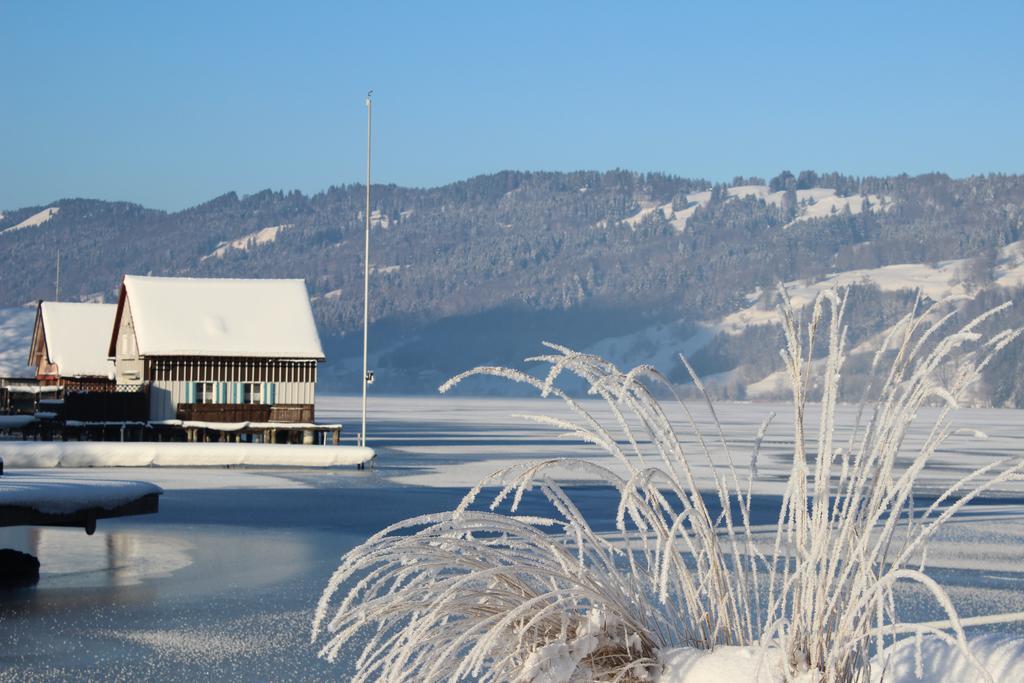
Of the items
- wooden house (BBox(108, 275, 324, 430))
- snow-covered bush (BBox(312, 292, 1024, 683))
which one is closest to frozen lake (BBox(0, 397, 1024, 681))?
snow-covered bush (BBox(312, 292, 1024, 683))

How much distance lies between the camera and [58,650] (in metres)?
11.1

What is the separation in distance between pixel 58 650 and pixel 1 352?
69.3 meters

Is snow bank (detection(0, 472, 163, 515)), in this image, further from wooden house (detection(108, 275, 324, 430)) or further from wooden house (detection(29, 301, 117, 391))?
wooden house (detection(29, 301, 117, 391))

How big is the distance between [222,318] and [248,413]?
452cm

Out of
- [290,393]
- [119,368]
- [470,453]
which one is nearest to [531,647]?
[470,453]

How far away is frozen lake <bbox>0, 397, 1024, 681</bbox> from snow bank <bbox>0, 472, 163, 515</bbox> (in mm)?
843

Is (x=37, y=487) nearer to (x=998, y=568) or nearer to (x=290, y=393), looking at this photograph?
(x=998, y=568)

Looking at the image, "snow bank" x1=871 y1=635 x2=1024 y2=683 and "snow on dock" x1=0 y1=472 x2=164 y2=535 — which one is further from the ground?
"snow bank" x1=871 y1=635 x2=1024 y2=683

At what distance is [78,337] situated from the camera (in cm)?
6325

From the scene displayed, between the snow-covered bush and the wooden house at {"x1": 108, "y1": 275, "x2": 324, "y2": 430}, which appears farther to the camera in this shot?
the wooden house at {"x1": 108, "y1": 275, "x2": 324, "y2": 430}

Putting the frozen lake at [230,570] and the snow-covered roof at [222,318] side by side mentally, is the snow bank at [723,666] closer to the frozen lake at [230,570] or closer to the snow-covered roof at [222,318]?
the frozen lake at [230,570]

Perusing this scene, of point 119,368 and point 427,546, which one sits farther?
point 119,368

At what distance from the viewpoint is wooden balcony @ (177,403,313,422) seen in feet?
149

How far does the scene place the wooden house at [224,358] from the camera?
150 ft
